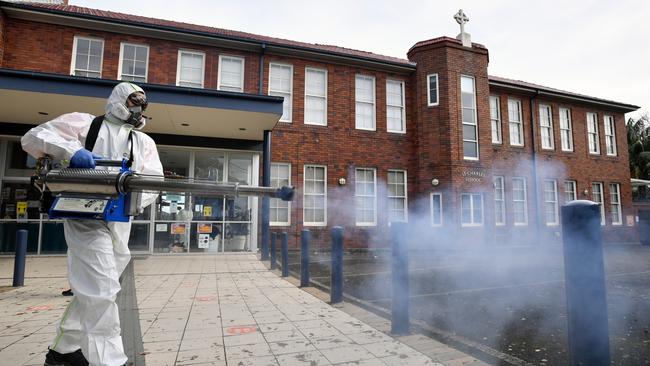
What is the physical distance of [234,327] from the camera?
3637 millimetres

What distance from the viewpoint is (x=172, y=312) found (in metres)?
4.21

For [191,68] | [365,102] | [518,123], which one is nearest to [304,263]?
[191,68]

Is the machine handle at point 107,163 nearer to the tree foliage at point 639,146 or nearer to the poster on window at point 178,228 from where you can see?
the poster on window at point 178,228

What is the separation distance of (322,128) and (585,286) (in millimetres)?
10934

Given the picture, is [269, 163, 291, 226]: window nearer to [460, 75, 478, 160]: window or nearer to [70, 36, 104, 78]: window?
[70, 36, 104, 78]: window

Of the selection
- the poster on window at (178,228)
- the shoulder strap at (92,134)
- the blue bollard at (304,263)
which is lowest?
the blue bollard at (304,263)

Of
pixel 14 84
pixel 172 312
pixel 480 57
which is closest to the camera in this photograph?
pixel 172 312

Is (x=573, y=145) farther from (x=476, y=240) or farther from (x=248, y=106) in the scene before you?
(x=248, y=106)

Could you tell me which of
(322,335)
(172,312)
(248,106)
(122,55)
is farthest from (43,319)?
(122,55)

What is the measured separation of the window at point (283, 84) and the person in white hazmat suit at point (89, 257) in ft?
31.5

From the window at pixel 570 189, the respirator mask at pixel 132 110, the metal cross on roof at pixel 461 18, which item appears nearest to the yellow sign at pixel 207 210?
the respirator mask at pixel 132 110

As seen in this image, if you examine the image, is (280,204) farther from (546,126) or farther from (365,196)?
(546,126)

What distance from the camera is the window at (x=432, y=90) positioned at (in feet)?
42.5

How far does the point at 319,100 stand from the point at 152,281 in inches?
328
